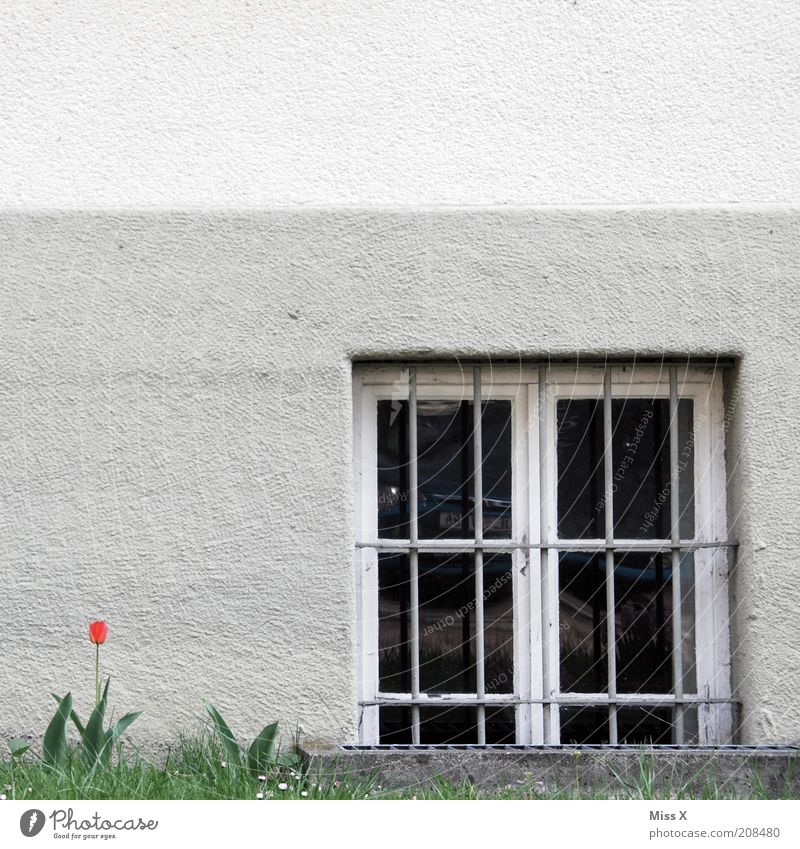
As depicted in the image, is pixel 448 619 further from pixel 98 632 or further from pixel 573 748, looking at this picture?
pixel 98 632

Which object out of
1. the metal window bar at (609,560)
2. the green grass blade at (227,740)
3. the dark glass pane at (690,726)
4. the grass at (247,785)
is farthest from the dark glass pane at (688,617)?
the green grass blade at (227,740)

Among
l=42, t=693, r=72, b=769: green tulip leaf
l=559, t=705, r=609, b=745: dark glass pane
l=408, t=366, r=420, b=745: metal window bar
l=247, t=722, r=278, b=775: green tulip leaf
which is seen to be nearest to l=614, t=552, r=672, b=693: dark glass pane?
l=559, t=705, r=609, b=745: dark glass pane

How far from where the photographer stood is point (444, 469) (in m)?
4.14

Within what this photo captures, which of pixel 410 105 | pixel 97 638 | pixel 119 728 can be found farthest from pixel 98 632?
pixel 410 105

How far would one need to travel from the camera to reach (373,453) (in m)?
4.14

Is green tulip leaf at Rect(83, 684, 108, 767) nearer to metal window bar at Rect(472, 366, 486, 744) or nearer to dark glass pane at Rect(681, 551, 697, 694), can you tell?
metal window bar at Rect(472, 366, 486, 744)

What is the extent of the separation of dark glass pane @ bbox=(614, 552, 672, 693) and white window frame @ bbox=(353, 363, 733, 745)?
0.05 m

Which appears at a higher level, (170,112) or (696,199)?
(170,112)

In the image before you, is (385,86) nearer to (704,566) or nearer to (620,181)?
(620,181)

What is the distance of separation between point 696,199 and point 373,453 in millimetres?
1466

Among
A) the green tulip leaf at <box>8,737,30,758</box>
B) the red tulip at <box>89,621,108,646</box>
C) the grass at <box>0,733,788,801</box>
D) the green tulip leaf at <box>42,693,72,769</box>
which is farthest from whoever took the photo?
the green tulip leaf at <box>8,737,30,758</box>

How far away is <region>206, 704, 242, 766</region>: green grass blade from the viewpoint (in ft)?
12.3

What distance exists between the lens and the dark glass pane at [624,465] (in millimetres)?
4137

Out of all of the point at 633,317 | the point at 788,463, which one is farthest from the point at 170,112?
the point at 788,463
